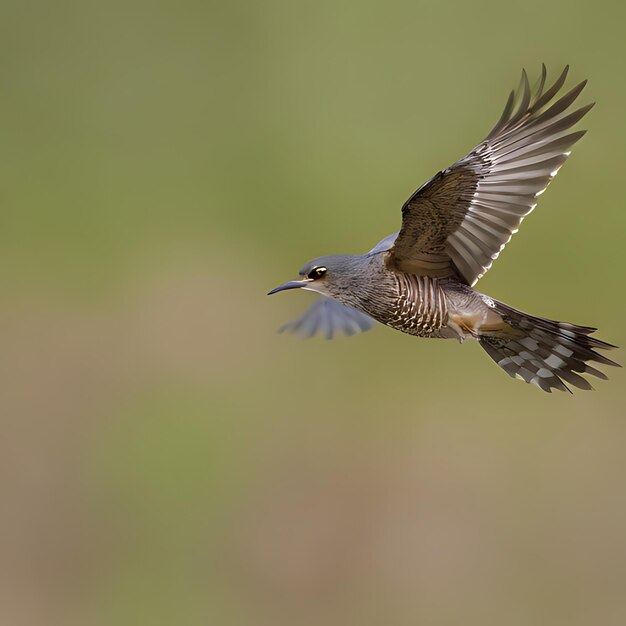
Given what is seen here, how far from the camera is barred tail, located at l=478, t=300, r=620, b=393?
328cm

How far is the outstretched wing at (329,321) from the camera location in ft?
14.5

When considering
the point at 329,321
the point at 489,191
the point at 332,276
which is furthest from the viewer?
the point at 329,321

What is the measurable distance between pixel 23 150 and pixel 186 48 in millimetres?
1701

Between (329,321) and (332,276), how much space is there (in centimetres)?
118

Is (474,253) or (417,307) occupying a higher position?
(474,253)

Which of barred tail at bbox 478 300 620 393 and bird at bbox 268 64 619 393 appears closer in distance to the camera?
bird at bbox 268 64 619 393

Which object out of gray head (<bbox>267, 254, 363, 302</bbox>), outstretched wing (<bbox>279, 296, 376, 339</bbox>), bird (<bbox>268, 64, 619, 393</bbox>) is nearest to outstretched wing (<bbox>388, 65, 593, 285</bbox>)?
bird (<bbox>268, 64, 619, 393</bbox>)

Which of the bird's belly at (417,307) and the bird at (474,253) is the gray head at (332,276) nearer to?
the bird at (474,253)

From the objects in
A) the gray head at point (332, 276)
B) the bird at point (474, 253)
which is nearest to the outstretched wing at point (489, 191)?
the bird at point (474, 253)

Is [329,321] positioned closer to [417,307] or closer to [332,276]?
[332,276]

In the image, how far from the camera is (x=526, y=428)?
7555mm

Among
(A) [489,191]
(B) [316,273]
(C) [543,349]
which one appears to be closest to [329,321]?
(B) [316,273]

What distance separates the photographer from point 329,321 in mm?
4504

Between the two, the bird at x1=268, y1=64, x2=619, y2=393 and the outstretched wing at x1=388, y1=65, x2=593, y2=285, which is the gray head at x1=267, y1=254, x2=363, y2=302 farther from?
the outstretched wing at x1=388, y1=65, x2=593, y2=285
